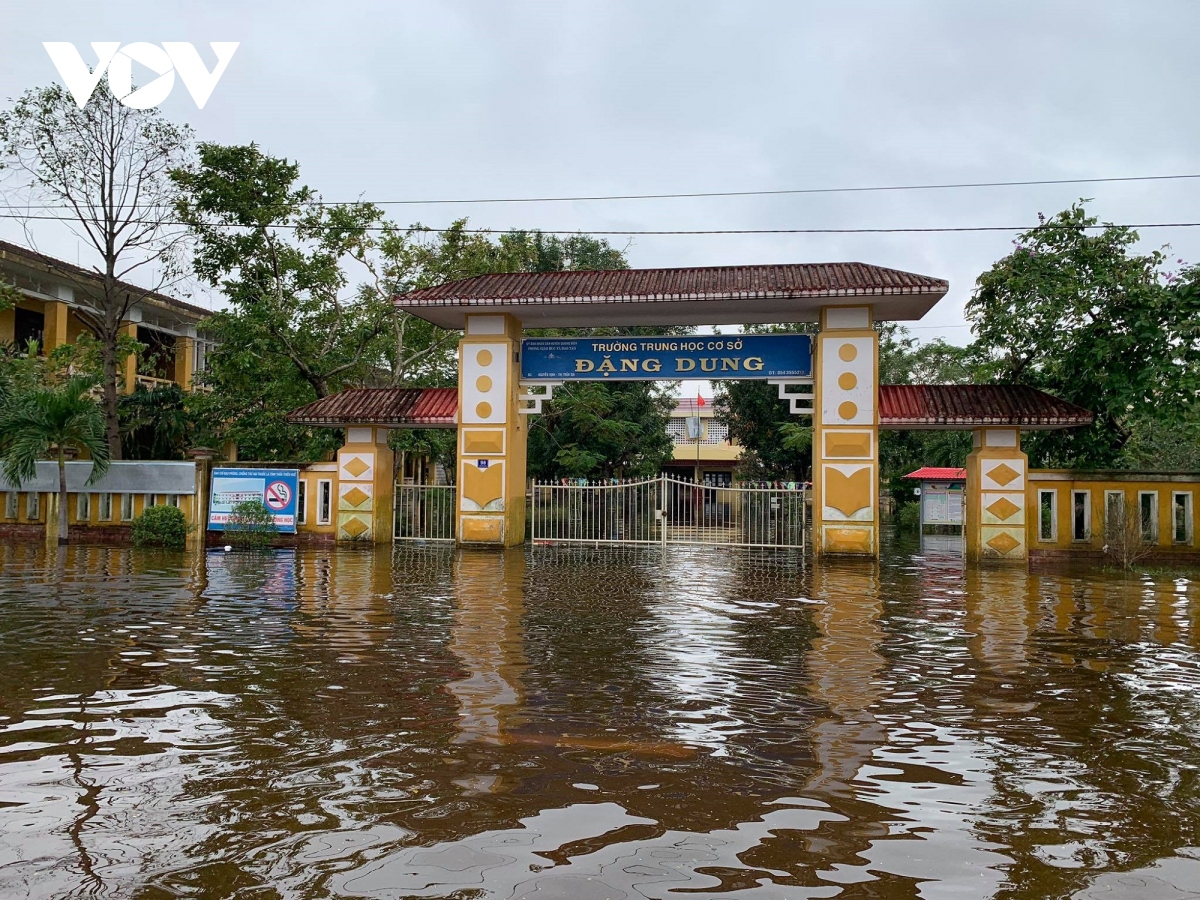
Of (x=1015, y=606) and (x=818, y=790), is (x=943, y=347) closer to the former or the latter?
(x=1015, y=606)

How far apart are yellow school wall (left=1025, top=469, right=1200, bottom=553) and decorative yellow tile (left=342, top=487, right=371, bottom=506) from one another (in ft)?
42.6

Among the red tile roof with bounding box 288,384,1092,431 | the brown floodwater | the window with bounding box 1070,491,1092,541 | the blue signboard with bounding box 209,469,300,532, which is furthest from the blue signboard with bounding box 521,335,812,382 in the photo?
the brown floodwater

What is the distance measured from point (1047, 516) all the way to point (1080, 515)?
0.58 meters

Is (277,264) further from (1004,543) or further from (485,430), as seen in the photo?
(1004,543)

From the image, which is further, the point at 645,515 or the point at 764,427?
the point at 764,427

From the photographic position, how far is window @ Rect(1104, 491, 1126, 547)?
16.0 m

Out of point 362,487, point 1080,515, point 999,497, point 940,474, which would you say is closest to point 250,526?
point 362,487

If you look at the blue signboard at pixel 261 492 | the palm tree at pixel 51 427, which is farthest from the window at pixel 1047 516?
the palm tree at pixel 51 427

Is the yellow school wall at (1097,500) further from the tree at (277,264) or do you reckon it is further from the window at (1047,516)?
the tree at (277,264)

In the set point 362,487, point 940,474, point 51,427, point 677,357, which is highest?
point 677,357

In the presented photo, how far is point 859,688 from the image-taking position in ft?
21.1

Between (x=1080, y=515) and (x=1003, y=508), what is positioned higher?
(x=1003, y=508)

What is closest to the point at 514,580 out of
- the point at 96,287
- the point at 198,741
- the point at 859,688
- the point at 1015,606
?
the point at 1015,606

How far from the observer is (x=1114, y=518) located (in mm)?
16219
